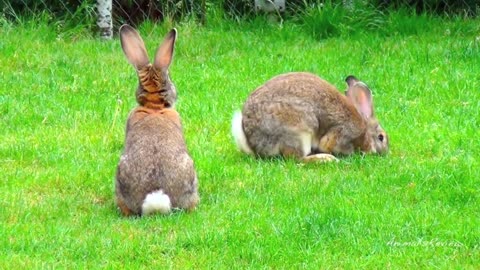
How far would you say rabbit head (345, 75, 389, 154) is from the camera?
8562mm

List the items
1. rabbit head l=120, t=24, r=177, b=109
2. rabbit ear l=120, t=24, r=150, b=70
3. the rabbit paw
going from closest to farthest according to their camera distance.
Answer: rabbit head l=120, t=24, r=177, b=109, rabbit ear l=120, t=24, r=150, b=70, the rabbit paw

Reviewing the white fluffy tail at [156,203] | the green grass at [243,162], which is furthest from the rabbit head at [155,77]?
the white fluffy tail at [156,203]

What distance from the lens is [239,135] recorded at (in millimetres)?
8523

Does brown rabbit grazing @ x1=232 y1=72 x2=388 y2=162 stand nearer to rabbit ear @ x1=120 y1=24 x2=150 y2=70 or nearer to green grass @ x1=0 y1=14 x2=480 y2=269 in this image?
green grass @ x1=0 y1=14 x2=480 y2=269

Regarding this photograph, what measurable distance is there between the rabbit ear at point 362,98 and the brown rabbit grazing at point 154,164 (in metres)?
1.94

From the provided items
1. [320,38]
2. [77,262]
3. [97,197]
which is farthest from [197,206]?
[320,38]

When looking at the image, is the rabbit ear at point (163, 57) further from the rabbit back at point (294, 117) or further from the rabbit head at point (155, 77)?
the rabbit back at point (294, 117)

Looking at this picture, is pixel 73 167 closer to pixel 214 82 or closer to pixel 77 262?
pixel 77 262

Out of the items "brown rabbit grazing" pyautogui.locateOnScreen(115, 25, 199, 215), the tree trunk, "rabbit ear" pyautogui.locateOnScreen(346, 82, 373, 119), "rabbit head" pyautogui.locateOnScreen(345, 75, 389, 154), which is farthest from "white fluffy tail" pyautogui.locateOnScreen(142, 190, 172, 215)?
the tree trunk

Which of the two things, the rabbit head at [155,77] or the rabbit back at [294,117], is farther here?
the rabbit back at [294,117]

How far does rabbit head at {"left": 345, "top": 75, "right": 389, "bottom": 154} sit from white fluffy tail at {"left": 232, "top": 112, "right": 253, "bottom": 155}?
95 cm

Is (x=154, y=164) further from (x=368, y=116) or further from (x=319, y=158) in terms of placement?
(x=368, y=116)

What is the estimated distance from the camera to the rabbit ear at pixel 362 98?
8.80 meters

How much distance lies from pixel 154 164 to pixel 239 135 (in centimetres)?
171
